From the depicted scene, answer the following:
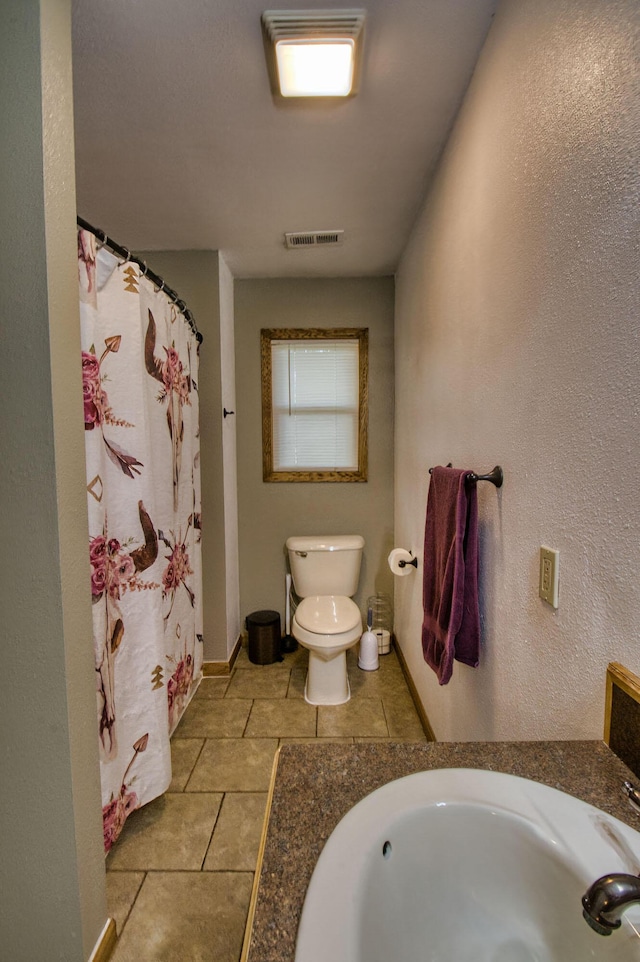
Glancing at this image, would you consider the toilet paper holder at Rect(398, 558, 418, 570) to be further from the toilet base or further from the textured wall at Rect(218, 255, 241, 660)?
the textured wall at Rect(218, 255, 241, 660)

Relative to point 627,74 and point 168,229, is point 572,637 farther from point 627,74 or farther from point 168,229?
point 168,229

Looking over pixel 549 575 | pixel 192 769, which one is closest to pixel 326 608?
pixel 192 769

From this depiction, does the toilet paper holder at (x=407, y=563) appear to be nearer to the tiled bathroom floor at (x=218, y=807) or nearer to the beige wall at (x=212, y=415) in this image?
the tiled bathroom floor at (x=218, y=807)

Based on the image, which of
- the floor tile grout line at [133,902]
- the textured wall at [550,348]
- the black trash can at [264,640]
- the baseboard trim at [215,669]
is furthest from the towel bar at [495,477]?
the baseboard trim at [215,669]

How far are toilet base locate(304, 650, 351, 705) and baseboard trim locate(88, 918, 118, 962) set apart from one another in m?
1.17

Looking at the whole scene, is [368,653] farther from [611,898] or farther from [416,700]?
[611,898]

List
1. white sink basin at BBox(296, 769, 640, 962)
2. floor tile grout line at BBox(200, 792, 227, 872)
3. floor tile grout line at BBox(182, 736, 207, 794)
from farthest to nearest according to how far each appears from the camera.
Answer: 1. floor tile grout line at BBox(182, 736, 207, 794)
2. floor tile grout line at BBox(200, 792, 227, 872)
3. white sink basin at BBox(296, 769, 640, 962)

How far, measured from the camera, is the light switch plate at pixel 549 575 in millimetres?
863

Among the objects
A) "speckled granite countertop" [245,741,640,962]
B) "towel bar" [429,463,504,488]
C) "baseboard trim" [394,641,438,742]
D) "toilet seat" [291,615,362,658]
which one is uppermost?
"towel bar" [429,463,504,488]

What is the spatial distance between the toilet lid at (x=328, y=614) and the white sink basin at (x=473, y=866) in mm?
1463

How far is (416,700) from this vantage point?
6.93 feet

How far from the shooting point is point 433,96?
1353 millimetres

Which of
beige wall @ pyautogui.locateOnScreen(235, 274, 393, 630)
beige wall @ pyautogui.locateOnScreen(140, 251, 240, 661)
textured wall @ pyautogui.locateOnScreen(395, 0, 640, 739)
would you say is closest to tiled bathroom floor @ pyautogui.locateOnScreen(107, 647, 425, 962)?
beige wall @ pyautogui.locateOnScreen(140, 251, 240, 661)

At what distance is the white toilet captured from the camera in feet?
6.94
